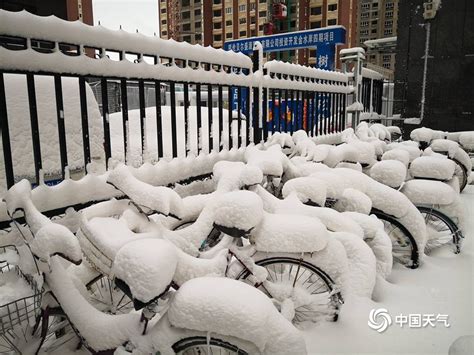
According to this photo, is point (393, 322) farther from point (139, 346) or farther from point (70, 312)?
point (70, 312)

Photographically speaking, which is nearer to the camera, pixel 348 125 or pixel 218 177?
pixel 218 177

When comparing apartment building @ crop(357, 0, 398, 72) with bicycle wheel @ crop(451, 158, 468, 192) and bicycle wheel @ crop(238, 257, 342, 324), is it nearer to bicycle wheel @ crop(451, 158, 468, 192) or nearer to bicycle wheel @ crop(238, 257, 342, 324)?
bicycle wheel @ crop(451, 158, 468, 192)

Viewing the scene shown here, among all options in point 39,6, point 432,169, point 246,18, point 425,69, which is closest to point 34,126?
point 432,169

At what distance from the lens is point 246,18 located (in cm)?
6894

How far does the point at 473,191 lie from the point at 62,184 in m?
6.23

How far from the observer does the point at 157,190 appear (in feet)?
6.42

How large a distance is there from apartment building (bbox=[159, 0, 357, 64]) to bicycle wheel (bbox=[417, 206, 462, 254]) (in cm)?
4815

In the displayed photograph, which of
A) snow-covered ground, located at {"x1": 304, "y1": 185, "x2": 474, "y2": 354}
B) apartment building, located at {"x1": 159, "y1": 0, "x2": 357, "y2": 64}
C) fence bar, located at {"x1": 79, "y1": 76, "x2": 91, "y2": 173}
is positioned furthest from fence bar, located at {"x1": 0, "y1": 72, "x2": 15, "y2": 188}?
apartment building, located at {"x1": 159, "y1": 0, "x2": 357, "y2": 64}

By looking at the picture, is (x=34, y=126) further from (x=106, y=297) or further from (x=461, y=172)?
(x=461, y=172)

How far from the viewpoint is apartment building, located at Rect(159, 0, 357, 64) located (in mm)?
57228

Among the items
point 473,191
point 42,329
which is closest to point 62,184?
point 42,329

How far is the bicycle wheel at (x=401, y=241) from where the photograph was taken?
3279mm

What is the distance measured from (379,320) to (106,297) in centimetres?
193

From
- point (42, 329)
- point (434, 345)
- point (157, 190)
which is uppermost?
point (157, 190)
